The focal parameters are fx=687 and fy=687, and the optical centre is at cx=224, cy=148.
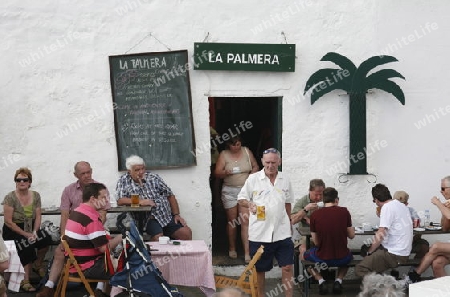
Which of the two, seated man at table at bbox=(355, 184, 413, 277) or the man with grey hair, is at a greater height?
the man with grey hair

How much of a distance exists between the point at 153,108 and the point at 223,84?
0.97 meters

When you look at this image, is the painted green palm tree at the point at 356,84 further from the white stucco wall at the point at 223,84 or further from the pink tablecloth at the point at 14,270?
the pink tablecloth at the point at 14,270

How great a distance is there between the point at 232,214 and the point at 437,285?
4803 millimetres

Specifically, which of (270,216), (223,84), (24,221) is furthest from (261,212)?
(24,221)

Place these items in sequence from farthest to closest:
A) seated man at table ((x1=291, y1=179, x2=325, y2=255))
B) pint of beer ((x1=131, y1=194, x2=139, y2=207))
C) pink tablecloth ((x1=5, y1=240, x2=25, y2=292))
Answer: seated man at table ((x1=291, y1=179, x2=325, y2=255)) → pint of beer ((x1=131, y1=194, x2=139, y2=207)) → pink tablecloth ((x1=5, y1=240, x2=25, y2=292))

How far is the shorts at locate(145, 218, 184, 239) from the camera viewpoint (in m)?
8.66

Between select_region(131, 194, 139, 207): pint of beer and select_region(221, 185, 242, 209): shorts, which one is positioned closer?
select_region(131, 194, 139, 207): pint of beer

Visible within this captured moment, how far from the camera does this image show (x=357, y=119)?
30.1ft

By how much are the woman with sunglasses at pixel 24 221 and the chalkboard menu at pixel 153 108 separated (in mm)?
1236

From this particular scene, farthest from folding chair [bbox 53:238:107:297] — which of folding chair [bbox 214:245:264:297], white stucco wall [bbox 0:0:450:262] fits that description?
white stucco wall [bbox 0:0:450:262]

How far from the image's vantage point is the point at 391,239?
320 inches

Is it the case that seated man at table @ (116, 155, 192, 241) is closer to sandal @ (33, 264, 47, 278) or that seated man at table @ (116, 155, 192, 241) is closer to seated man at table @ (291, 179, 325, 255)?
sandal @ (33, 264, 47, 278)

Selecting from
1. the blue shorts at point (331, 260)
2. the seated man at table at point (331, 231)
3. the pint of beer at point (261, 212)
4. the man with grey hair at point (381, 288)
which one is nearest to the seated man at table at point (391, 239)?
the blue shorts at point (331, 260)

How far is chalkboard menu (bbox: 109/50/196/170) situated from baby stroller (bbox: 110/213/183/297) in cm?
242
